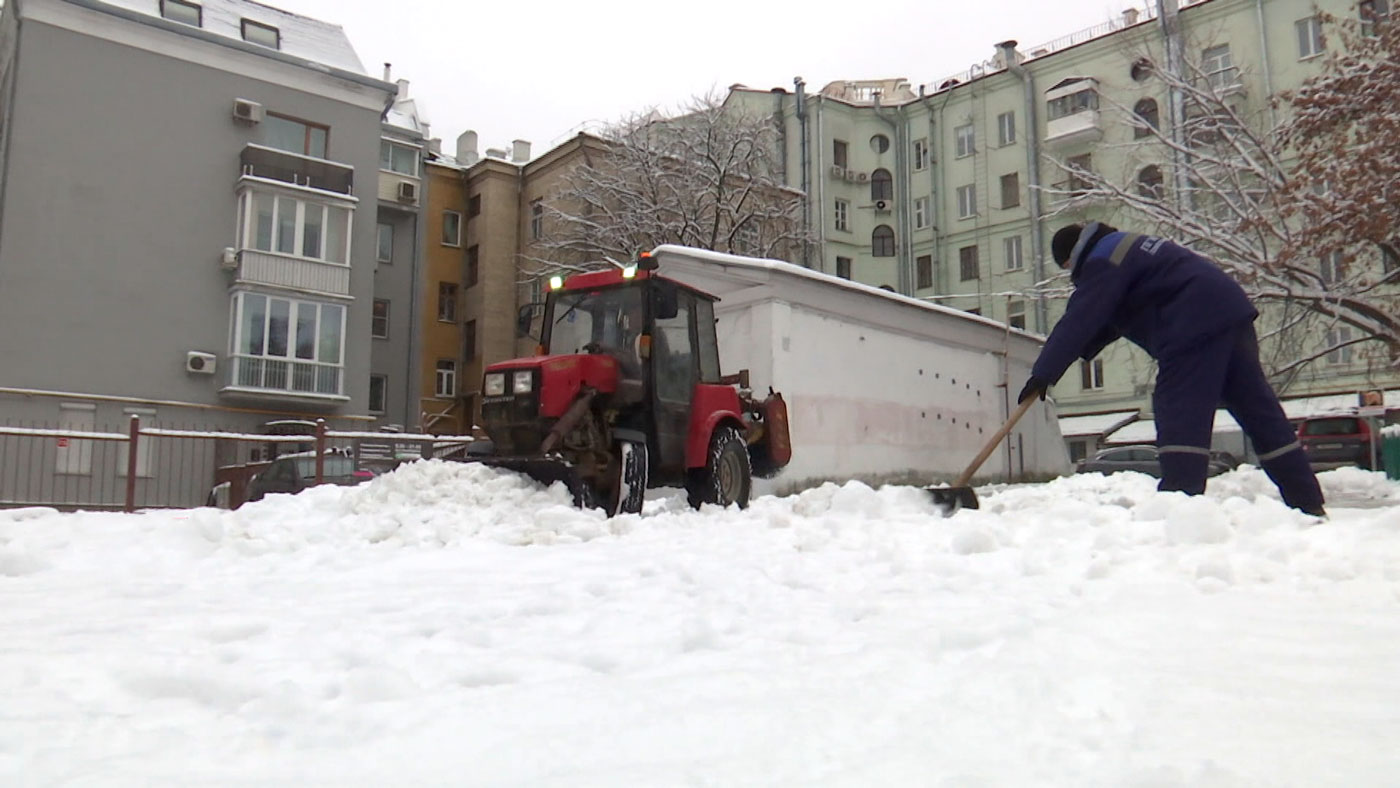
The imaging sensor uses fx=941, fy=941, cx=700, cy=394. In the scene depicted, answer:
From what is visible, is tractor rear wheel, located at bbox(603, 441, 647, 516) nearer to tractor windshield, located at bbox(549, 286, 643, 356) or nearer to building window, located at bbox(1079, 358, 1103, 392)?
tractor windshield, located at bbox(549, 286, 643, 356)

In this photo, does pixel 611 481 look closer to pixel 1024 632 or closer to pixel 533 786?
pixel 1024 632

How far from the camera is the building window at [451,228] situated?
3672 centimetres

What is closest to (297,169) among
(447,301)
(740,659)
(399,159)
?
(399,159)

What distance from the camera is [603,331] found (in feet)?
27.6

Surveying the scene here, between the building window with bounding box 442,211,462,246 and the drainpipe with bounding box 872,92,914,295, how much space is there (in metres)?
18.1

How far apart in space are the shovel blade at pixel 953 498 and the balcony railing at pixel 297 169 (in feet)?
76.9

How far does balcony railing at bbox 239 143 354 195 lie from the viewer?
24781mm

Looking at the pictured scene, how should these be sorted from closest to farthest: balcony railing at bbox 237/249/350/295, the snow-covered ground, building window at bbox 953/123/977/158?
the snow-covered ground → balcony railing at bbox 237/249/350/295 → building window at bbox 953/123/977/158

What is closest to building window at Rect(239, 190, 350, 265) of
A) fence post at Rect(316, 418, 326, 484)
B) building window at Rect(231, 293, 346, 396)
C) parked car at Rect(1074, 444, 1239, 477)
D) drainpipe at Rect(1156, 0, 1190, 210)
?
building window at Rect(231, 293, 346, 396)

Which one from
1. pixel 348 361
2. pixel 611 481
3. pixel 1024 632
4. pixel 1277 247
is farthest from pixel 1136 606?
pixel 348 361

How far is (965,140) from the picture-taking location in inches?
1506

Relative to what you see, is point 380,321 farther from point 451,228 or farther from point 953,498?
point 953,498

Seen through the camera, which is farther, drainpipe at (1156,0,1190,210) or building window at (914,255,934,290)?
building window at (914,255,934,290)

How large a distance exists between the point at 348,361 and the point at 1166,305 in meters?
24.3
